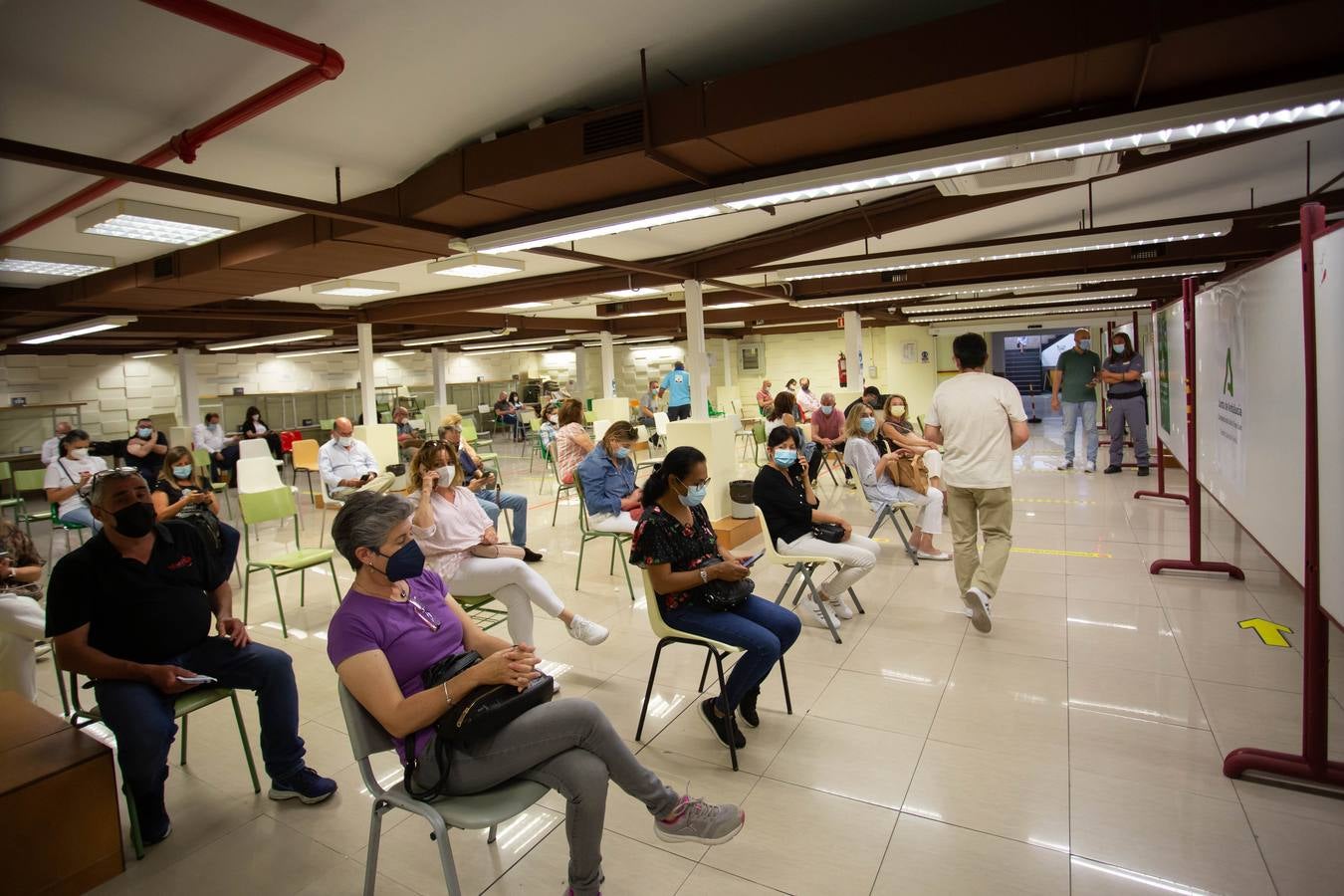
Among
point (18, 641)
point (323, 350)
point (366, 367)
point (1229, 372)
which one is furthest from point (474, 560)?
point (323, 350)

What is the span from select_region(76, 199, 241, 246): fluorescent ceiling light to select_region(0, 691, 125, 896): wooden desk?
3166mm

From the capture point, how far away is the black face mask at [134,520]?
8.13 ft

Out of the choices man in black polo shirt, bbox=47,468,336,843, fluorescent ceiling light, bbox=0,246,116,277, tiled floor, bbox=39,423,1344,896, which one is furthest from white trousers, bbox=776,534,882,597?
fluorescent ceiling light, bbox=0,246,116,277

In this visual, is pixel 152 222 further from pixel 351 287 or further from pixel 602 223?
pixel 351 287

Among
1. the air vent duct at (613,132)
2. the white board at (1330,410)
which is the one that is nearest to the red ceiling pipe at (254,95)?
the air vent duct at (613,132)

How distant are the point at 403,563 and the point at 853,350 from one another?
1180 centimetres

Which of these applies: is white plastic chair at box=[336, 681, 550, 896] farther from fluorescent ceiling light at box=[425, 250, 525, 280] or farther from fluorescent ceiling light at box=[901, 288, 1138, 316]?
fluorescent ceiling light at box=[901, 288, 1138, 316]

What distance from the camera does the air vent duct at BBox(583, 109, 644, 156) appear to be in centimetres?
338

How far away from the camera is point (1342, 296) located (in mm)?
2168

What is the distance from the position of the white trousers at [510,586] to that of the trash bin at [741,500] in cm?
272

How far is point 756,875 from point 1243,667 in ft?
9.34

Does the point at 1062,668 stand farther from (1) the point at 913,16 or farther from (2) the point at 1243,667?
(1) the point at 913,16

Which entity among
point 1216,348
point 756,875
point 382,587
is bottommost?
point 756,875

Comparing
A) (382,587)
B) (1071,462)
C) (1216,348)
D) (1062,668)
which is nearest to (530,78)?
(382,587)
